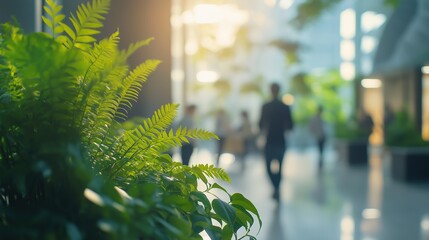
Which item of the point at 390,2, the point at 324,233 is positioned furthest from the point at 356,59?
the point at 324,233

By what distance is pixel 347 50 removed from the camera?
28.0 m

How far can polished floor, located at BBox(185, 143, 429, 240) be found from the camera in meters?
6.85

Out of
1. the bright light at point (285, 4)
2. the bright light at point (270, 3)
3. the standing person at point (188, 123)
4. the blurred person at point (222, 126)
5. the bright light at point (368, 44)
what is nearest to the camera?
the standing person at point (188, 123)

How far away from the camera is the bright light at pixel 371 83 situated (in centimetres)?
2620

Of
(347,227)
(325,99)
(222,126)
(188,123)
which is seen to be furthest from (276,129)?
(325,99)

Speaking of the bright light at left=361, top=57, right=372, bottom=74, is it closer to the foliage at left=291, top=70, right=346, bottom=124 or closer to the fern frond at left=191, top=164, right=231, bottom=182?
the foliage at left=291, top=70, right=346, bottom=124

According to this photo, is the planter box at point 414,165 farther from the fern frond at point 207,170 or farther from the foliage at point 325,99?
the fern frond at point 207,170

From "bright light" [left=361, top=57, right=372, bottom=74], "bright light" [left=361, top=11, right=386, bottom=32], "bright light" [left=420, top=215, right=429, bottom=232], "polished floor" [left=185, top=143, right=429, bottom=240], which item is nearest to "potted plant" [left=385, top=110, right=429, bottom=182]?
"polished floor" [left=185, top=143, right=429, bottom=240]

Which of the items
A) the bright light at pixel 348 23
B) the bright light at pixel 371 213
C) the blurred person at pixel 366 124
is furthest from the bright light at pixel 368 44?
the bright light at pixel 371 213

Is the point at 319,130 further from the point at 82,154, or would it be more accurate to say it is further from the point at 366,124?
the point at 82,154

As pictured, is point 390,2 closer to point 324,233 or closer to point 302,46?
point 324,233

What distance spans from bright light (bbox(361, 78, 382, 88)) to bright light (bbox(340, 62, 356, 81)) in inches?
22.3

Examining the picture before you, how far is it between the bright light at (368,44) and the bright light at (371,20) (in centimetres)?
34

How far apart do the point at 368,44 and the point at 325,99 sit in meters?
5.73
